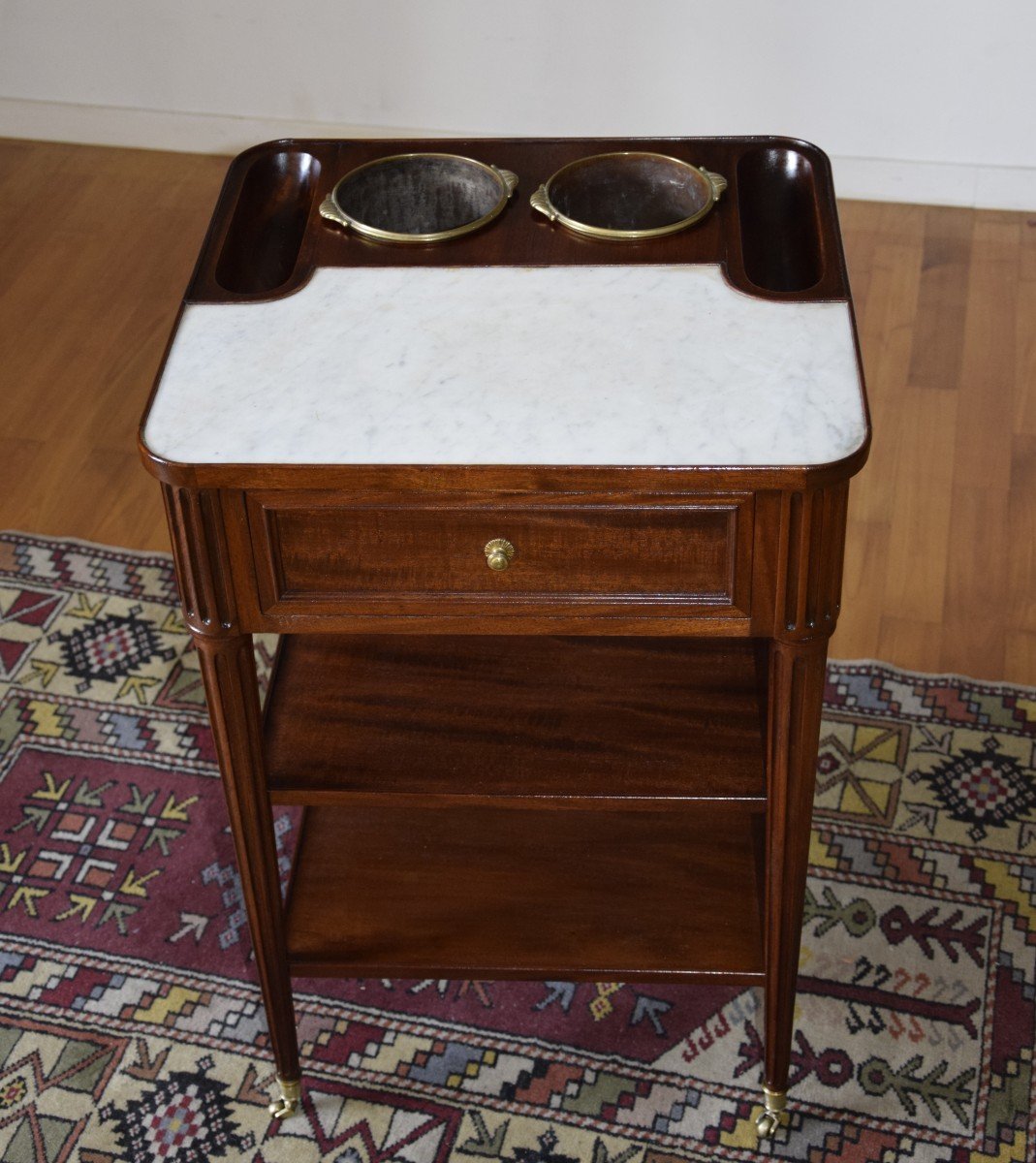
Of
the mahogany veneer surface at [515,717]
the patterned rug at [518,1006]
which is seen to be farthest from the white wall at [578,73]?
the mahogany veneer surface at [515,717]

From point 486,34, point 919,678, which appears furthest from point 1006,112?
point 919,678

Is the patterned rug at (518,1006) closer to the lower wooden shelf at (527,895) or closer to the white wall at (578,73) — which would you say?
the lower wooden shelf at (527,895)

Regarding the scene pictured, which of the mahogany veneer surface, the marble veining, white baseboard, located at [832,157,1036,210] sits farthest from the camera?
white baseboard, located at [832,157,1036,210]

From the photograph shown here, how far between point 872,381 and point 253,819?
5.58ft

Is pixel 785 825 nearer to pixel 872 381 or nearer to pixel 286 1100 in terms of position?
pixel 286 1100

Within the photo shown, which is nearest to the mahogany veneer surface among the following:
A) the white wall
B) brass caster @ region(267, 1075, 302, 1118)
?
brass caster @ region(267, 1075, 302, 1118)

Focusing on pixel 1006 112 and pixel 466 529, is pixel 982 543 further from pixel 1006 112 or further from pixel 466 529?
pixel 466 529

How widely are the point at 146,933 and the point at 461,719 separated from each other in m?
0.58

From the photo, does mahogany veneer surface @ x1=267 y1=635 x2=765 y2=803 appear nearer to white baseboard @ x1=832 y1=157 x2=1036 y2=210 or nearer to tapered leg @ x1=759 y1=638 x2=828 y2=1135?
tapered leg @ x1=759 y1=638 x2=828 y2=1135

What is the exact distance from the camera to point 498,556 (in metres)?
1.19

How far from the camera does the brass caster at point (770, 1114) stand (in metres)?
1.63

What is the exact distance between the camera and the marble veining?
1145 millimetres

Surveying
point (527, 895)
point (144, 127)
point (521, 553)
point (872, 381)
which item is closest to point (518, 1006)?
point (527, 895)

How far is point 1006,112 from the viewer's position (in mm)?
3051
